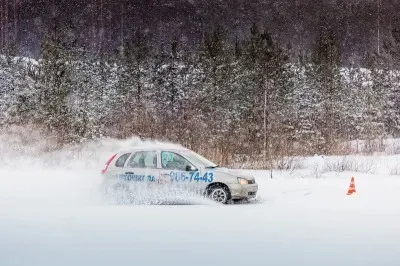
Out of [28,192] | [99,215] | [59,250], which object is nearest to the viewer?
[59,250]

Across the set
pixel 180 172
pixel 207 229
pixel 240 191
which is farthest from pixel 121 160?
pixel 207 229

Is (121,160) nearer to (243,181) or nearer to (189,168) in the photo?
(189,168)

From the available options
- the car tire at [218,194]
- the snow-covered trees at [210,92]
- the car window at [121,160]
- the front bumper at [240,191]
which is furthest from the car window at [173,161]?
the snow-covered trees at [210,92]

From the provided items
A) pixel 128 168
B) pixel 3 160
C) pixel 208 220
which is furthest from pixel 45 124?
pixel 208 220

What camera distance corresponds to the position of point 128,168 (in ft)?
45.1

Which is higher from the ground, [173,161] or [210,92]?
[210,92]

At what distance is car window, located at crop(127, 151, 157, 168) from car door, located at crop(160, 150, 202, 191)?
0.20 m

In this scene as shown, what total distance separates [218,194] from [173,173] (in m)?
1.17

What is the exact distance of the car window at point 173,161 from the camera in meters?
13.9

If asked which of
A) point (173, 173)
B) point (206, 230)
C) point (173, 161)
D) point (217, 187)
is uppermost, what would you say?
point (173, 161)

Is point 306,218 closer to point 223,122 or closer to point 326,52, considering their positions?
point 223,122

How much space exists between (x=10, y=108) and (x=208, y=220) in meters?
48.4

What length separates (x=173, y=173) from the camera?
45.1ft

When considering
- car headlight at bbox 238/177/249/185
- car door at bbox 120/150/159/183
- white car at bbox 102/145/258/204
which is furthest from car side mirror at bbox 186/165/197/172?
car headlight at bbox 238/177/249/185
